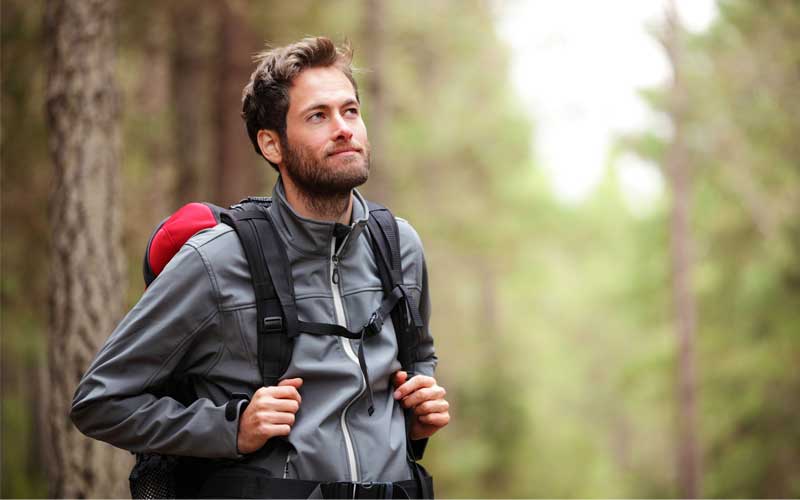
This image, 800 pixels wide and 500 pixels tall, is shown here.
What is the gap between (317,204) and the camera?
3209 millimetres

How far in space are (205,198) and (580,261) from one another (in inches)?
779

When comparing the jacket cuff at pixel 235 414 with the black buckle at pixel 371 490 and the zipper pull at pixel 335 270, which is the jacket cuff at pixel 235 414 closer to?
the black buckle at pixel 371 490

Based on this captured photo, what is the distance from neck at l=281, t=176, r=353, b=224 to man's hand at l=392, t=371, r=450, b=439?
0.67 metres

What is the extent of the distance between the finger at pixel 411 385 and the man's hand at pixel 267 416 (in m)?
0.46

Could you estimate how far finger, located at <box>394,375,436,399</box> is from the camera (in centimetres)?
314

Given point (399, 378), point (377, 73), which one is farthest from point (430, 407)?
point (377, 73)

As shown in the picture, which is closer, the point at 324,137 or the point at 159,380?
the point at 159,380

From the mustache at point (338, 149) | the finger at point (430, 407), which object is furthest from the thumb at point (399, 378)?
the mustache at point (338, 149)

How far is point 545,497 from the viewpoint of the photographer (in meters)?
23.2

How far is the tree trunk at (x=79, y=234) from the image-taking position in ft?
17.3

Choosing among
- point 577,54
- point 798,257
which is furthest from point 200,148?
point 798,257

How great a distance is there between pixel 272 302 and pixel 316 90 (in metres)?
0.88

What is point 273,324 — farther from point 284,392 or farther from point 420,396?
point 420,396

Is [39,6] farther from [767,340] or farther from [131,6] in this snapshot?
[767,340]
